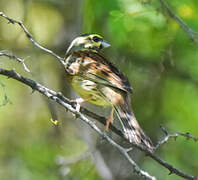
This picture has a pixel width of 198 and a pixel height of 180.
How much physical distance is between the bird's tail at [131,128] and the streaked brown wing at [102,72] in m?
0.23

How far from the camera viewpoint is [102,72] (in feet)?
14.5

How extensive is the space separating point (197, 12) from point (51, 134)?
2941mm

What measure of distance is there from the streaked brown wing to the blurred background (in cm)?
54

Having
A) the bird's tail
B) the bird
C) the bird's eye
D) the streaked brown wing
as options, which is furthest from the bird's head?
the bird's tail

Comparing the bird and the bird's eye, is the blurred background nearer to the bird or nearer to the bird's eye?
the bird's eye

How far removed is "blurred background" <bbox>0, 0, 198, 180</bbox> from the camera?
5.40 metres

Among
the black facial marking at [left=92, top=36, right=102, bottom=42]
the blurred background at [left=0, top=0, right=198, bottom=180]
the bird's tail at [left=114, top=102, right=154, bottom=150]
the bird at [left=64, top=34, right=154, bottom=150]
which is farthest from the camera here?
the blurred background at [left=0, top=0, right=198, bottom=180]

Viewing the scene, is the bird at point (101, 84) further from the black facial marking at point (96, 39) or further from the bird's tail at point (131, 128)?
the black facial marking at point (96, 39)

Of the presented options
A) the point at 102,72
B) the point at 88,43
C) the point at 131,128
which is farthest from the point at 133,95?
the point at 131,128

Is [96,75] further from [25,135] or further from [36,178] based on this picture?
[25,135]

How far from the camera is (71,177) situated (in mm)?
5148

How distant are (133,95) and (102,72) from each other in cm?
208

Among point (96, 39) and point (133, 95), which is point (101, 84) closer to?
point (96, 39)

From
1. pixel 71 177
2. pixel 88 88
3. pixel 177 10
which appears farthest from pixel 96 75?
pixel 177 10
